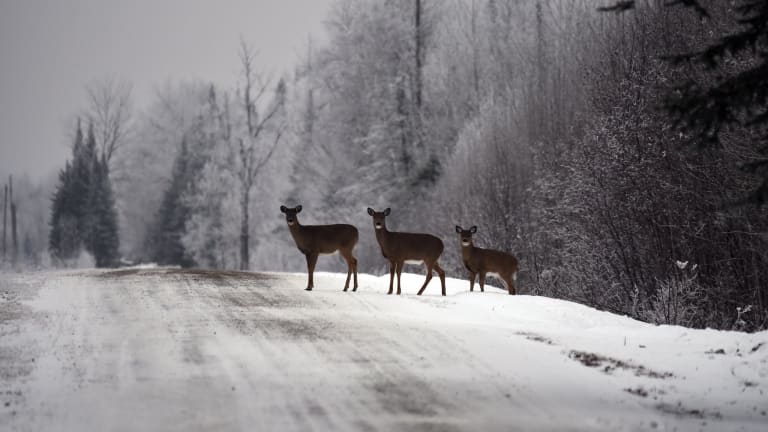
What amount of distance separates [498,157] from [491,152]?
753mm

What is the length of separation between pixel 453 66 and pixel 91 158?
35881 mm

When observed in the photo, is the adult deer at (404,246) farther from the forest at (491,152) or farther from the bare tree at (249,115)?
the bare tree at (249,115)

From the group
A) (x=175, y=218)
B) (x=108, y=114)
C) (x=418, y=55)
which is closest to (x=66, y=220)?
(x=175, y=218)

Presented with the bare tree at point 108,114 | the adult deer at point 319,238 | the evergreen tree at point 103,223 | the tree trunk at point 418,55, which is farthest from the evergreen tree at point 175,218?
the adult deer at point 319,238

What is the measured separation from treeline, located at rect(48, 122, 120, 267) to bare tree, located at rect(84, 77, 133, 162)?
88.2 inches

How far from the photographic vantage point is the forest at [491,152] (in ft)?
48.5

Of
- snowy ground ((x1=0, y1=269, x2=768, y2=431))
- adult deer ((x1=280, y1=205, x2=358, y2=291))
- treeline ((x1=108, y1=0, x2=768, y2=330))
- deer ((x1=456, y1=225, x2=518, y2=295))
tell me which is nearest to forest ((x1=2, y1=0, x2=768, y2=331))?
treeline ((x1=108, y1=0, x2=768, y2=330))

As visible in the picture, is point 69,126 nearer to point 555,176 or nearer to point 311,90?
point 311,90

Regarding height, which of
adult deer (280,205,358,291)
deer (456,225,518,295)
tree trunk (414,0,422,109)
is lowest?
deer (456,225,518,295)

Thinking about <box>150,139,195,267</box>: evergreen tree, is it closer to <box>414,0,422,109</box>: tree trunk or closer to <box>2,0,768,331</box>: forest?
<box>2,0,768,331</box>: forest

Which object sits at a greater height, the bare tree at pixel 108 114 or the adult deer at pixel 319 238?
the bare tree at pixel 108 114

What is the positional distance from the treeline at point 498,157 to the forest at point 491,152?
85mm

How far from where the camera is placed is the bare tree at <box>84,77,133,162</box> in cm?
6619

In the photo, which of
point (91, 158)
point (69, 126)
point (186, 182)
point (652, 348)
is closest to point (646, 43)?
point (652, 348)
